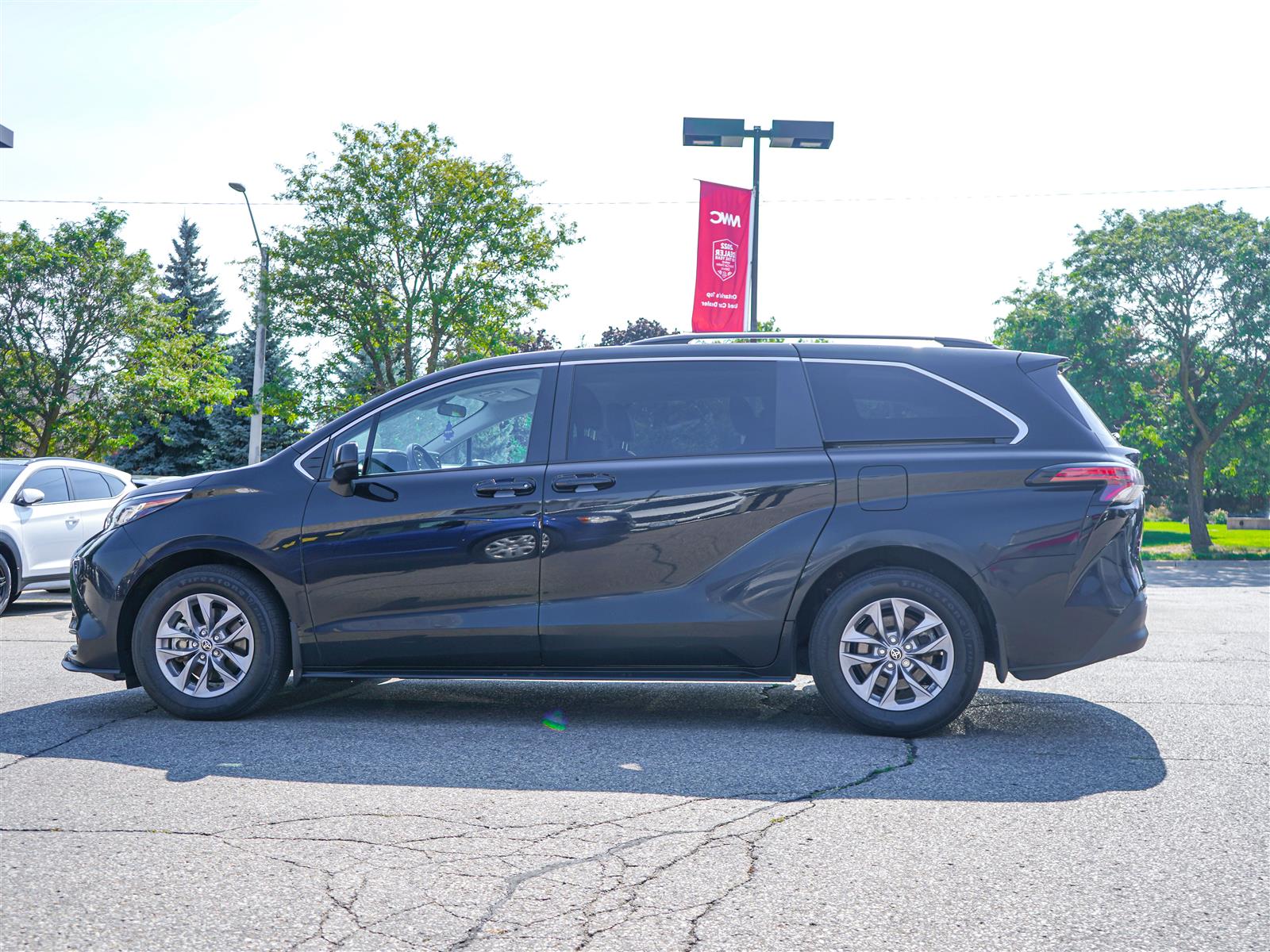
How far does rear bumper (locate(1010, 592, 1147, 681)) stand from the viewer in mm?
5285

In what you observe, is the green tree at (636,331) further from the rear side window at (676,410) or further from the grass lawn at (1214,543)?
the rear side window at (676,410)

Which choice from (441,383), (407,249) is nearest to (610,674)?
(441,383)

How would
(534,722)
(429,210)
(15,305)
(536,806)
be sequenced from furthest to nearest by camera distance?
1. (15,305)
2. (429,210)
3. (534,722)
4. (536,806)

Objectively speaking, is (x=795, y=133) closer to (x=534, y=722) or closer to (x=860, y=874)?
(x=534, y=722)

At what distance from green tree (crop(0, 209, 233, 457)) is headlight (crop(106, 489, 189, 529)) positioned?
2250 centimetres

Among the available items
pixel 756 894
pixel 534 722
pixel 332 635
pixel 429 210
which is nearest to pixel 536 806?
pixel 756 894

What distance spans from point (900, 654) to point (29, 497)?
32.0ft

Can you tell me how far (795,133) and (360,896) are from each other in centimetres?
1694

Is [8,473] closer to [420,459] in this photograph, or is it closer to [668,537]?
[420,459]

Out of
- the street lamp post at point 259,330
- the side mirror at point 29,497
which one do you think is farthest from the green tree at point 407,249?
the side mirror at point 29,497

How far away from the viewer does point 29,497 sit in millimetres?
11484

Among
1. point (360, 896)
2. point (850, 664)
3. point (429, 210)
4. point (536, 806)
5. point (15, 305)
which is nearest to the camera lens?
point (360, 896)

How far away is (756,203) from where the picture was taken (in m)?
18.4

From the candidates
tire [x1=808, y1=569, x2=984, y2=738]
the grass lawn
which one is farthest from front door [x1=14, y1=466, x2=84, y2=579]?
the grass lawn
